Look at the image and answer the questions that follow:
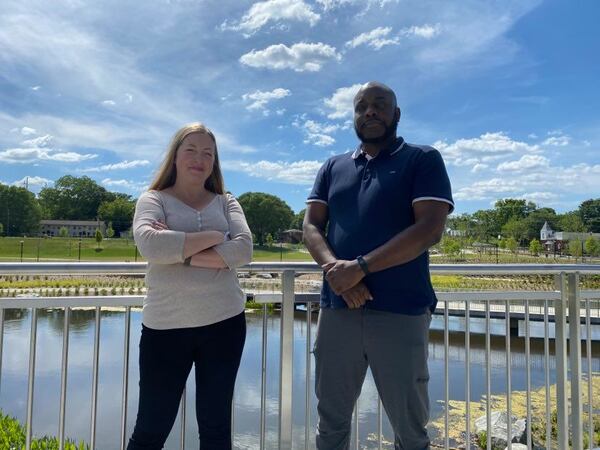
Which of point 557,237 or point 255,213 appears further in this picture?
point 557,237

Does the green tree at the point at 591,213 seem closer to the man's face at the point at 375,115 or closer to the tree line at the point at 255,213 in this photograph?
the tree line at the point at 255,213

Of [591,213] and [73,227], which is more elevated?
[591,213]

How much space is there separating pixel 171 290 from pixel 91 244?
63696 millimetres

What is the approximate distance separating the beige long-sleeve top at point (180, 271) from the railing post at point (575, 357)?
1.78m

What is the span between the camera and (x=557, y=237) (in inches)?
2501

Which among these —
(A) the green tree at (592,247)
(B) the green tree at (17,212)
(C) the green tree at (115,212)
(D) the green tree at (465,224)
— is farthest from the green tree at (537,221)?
(B) the green tree at (17,212)

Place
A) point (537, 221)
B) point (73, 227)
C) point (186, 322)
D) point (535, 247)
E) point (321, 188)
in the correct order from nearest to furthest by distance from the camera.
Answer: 1. point (186, 322)
2. point (321, 188)
3. point (535, 247)
4. point (537, 221)
5. point (73, 227)

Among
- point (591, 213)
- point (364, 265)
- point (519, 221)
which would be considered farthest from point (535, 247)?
point (364, 265)

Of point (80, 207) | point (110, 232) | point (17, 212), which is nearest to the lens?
point (17, 212)

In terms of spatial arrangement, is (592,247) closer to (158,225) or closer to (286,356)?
(286,356)

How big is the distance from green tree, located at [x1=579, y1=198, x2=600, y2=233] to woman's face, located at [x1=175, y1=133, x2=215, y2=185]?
84.3 meters

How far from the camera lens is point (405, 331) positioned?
155cm

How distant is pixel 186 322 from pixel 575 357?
2.04 meters

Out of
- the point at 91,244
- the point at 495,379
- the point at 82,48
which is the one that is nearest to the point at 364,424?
the point at 495,379
